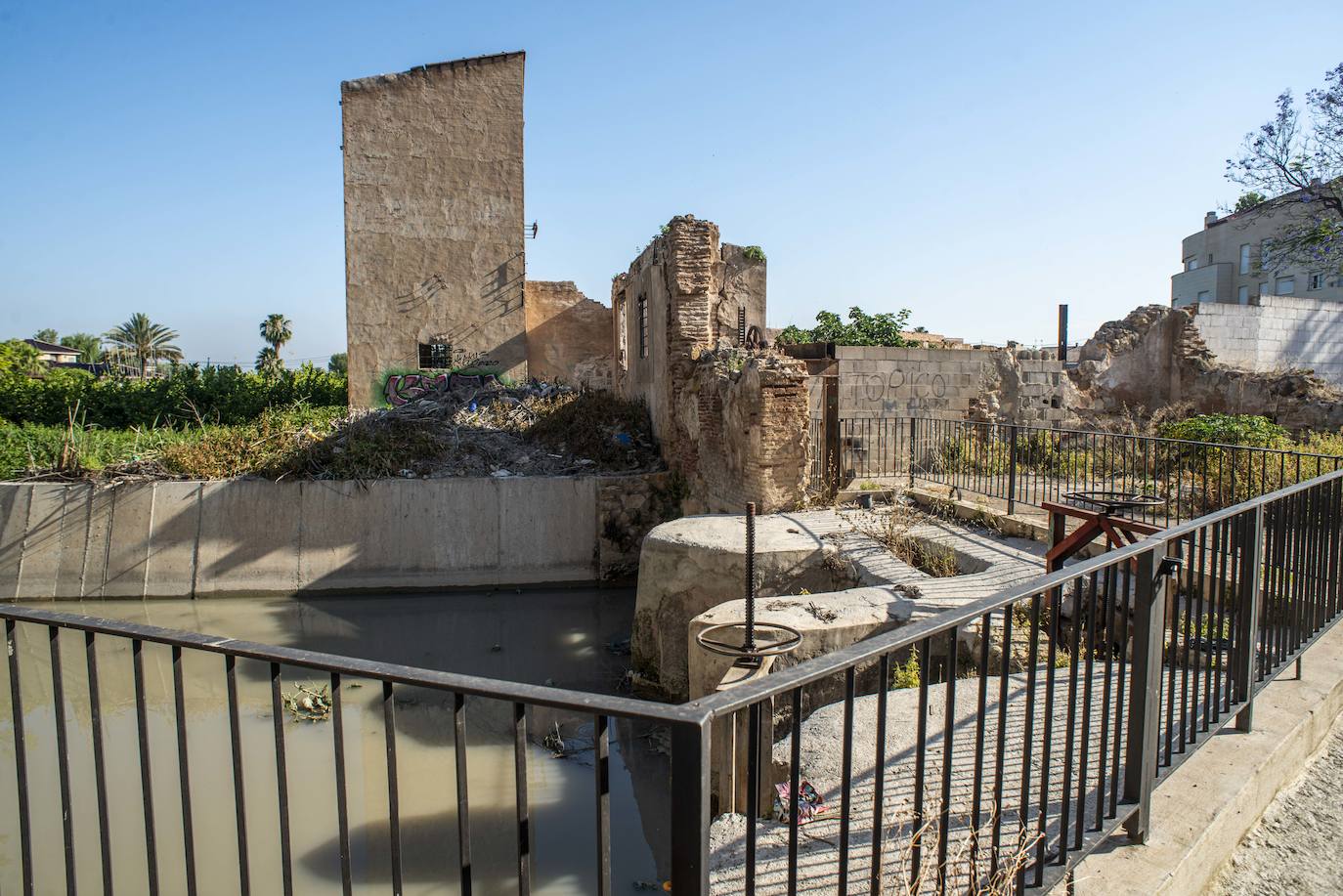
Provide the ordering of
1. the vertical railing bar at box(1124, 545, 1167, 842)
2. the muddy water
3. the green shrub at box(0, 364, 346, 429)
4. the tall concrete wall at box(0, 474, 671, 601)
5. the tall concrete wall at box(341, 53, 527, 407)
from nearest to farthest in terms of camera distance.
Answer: the vertical railing bar at box(1124, 545, 1167, 842) → the muddy water → the tall concrete wall at box(0, 474, 671, 601) → the green shrub at box(0, 364, 346, 429) → the tall concrete wall at box(341, 53, 527, 407)

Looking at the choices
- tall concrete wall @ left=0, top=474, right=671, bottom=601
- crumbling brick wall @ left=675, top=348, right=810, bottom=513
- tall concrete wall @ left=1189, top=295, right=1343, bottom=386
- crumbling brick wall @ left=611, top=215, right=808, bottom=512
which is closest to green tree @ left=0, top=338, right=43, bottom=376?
tall concrete wall @ left=0, top=474, right=671, bottom=601

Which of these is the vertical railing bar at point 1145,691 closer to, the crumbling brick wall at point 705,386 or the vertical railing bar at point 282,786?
the vertical railing bar at point 282,786

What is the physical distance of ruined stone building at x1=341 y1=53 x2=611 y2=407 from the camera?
74.9ft

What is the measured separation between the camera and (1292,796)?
3.52 metres

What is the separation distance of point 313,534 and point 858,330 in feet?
49.7

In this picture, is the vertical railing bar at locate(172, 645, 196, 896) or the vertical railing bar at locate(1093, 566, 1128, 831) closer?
the vertical railing bar at locate(172, 645, 196, 896)

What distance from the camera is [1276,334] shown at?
19.5m

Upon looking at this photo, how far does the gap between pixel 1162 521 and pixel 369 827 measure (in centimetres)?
796

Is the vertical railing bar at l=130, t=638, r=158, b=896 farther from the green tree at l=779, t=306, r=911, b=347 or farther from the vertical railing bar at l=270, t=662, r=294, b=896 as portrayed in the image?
the green tree at l=779, t=306, r=911, b=347

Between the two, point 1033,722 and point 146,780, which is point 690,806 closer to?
point 146,780

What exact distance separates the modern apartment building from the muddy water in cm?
3552

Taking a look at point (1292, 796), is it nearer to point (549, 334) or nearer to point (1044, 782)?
point (1044, 782)

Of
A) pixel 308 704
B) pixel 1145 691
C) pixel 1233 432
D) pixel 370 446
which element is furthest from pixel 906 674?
pixel 370 446

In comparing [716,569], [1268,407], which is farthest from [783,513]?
[1268,407]
